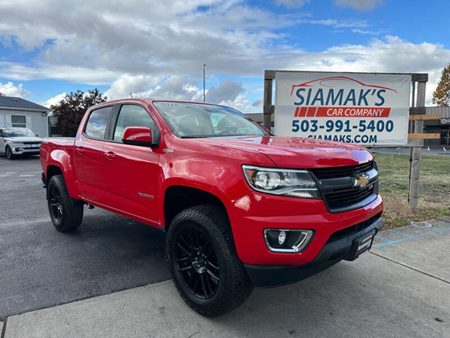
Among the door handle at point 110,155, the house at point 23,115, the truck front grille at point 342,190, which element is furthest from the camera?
the house at point 23,115

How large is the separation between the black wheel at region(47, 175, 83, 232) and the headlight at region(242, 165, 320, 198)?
11.0 feet

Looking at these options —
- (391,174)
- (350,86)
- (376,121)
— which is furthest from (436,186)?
(350,86)

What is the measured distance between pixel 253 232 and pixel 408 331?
149cm

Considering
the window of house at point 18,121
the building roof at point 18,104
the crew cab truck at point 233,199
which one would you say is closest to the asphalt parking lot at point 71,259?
the crew cab truck at point 233,199

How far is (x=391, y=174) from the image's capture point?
11648mm

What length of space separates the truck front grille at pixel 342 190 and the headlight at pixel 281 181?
0.11 m

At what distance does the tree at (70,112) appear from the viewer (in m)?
33.2

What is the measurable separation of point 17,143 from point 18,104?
50.3ft

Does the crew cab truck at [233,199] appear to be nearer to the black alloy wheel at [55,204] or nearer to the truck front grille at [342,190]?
the truck front grille at [342,190]

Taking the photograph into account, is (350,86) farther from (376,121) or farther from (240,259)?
(240,259)

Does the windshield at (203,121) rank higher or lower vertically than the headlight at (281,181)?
higher

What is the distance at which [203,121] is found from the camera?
4.03 metres

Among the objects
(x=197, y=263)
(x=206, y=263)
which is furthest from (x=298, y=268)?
(x=197, y=263)

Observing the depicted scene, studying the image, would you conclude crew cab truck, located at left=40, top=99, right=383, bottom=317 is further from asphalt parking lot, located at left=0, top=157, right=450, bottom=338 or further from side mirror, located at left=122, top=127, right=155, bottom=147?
asphalt parking lot, located at left=0, top=157, right=450, bottom=338
